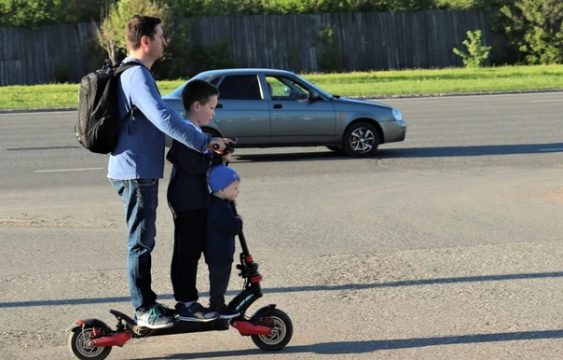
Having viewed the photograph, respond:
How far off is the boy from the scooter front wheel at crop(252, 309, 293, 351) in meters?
0.34

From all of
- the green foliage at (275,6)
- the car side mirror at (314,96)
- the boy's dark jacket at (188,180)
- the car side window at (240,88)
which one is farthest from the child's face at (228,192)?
the green foliage at (275,6)

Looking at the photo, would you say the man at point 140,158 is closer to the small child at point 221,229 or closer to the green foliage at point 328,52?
the small child at point 221,229

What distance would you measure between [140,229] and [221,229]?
452mm

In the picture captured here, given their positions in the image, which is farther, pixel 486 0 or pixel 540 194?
pixel 486 0

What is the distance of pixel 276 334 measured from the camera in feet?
20.1

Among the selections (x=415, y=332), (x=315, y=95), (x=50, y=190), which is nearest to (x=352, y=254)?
(x=415, y=332)

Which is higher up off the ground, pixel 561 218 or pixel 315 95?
pixel 315 95

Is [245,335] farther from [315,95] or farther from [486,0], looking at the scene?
[486,0]

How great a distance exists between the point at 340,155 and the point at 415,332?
10.8m

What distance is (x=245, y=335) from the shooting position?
6.07 meters

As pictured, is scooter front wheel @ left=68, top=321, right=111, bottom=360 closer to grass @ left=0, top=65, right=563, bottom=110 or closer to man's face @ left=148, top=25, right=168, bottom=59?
man's face @ left=148, top=25, right=168, bottom=59

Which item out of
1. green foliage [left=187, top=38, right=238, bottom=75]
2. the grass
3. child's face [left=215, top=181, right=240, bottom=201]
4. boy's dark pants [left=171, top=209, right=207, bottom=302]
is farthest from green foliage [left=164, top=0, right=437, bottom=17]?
child's face [left=215, top=181, right=240, bottom=201]

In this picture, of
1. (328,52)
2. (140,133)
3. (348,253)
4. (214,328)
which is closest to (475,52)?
(328,52)

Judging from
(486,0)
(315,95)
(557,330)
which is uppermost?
(486,0)
